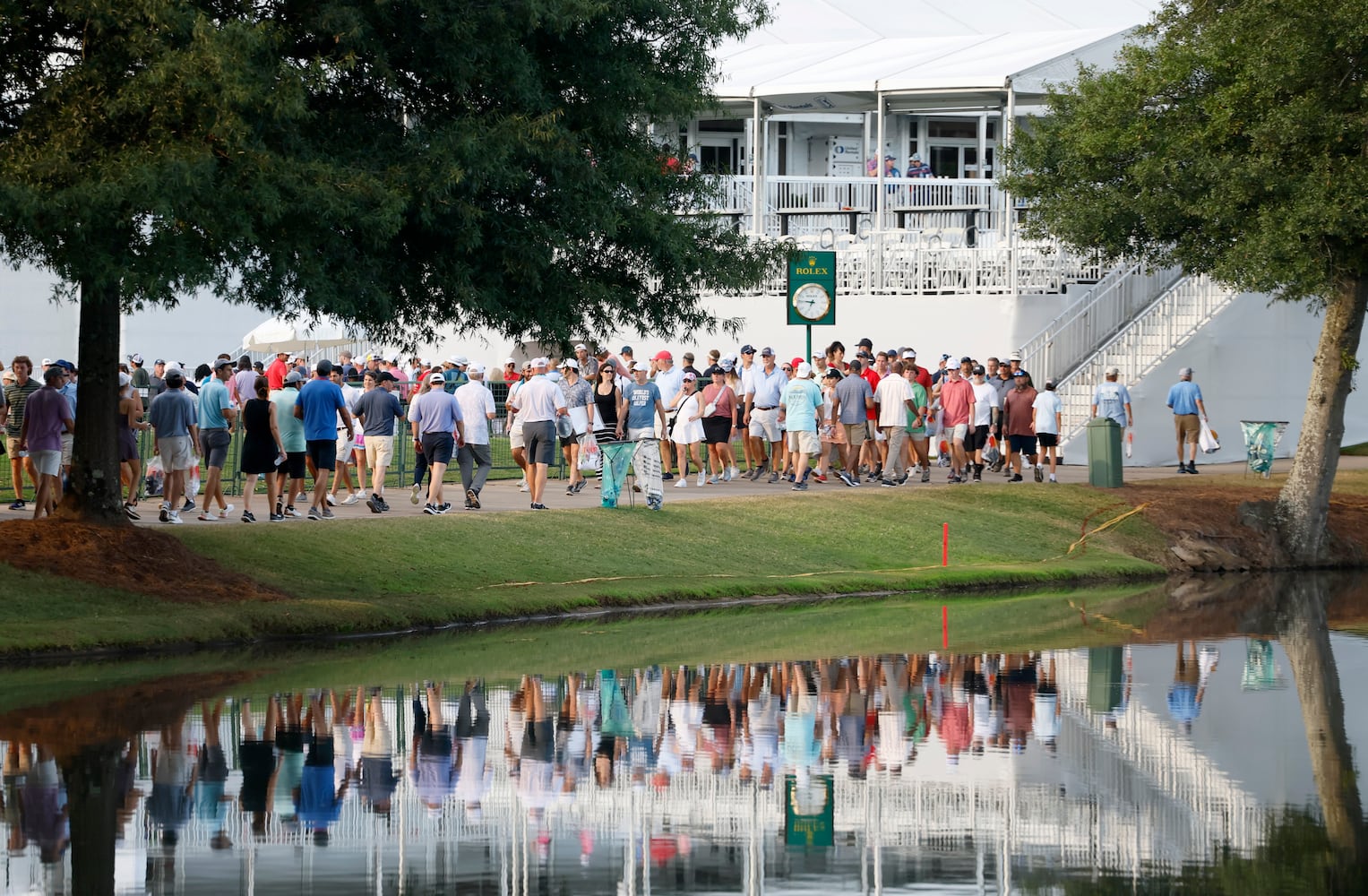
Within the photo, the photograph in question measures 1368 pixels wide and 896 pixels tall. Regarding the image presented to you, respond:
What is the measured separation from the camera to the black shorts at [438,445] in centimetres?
2227

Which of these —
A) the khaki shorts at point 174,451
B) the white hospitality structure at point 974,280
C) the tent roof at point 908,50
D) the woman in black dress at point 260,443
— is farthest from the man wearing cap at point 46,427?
the tent roof at point 908,50

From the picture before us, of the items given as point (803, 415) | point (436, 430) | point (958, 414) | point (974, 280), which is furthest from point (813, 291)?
point (974, 280)

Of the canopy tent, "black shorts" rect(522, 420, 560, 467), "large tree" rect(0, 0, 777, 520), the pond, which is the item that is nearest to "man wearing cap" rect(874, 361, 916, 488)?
"black shorts" rect(522, 420, 560, 467)

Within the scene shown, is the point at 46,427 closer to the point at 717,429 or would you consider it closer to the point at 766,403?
the point at 717,429

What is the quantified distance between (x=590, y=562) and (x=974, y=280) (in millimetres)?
15976

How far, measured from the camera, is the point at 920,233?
3500 centimetres

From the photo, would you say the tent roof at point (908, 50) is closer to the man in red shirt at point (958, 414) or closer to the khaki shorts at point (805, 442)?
the man in red shirt at point (958, 414)

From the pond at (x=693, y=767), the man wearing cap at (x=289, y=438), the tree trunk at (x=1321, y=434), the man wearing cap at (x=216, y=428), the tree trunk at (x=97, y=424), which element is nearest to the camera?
the pond at (x=693, y=767)

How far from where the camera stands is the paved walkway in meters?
22.5

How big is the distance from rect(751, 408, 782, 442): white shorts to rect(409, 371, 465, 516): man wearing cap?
19.9 feet

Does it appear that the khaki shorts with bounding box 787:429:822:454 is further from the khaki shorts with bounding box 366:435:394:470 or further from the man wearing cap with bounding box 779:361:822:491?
the khaki shorts with bounding box 366:435:394:470

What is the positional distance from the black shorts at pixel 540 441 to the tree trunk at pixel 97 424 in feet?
22.0

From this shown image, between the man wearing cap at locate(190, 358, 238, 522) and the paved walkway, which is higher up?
the man wearing cap at locate(190, 358, 238, 522)

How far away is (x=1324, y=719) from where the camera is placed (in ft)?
39.9
